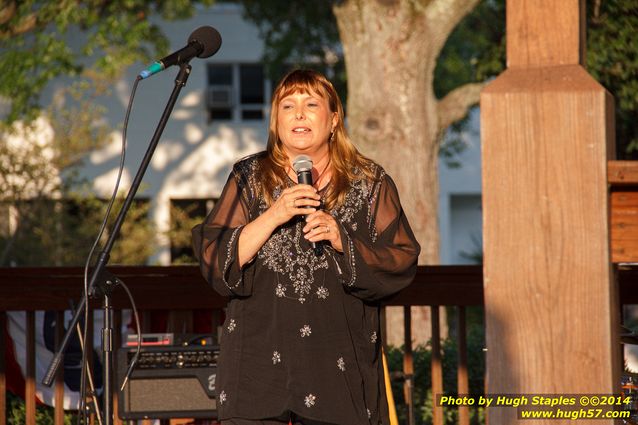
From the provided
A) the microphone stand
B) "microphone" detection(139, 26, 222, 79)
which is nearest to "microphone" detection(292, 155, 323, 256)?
the microphone stand

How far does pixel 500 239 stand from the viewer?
121 inches

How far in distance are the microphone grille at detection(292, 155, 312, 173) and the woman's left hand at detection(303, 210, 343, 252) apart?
0.48ft

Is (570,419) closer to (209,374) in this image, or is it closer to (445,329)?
(209,374)

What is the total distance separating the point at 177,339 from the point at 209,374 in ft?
1.17

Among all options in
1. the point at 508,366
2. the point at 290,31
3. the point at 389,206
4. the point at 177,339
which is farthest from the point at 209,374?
the point at 290,31

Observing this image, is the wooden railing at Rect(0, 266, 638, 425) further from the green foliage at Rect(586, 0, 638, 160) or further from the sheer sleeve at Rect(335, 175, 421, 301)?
the green foliage at Rect(586, 0, 638, 160)

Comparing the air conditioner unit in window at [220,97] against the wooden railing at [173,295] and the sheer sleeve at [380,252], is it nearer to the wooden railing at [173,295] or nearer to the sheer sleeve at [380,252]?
the wooden railing at [173,295]

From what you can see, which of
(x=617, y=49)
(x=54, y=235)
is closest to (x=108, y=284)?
(x=617, y=49)

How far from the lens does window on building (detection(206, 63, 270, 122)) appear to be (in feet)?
89.1

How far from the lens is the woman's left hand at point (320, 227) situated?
11.2ft

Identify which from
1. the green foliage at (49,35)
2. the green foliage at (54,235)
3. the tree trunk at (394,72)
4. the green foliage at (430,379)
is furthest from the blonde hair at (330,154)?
the green foliage at (54,235)

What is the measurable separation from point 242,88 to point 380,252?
2398 centimetres

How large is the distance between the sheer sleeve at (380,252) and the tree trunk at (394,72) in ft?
24.6

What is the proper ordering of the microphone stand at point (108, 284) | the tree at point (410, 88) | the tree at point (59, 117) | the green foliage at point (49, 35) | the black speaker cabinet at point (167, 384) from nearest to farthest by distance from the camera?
1. the microphone stand at point (108, 284)
2. the black speaker cabinet at point (167, 384)
3. the tree at point (410, 88)
4. the green foliage at point (49, 35)
5. the tree at point (59, 117)
